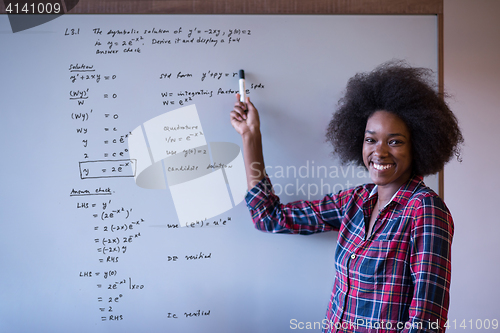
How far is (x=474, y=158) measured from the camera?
4.62 feet

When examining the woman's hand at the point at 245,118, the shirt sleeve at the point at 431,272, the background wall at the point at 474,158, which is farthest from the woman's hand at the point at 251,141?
the background wall at the point at 474,158

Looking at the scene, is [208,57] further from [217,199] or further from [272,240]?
[272,240]

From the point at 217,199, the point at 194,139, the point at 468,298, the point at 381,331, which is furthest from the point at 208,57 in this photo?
the point at 468,298

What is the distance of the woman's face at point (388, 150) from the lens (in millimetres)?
995

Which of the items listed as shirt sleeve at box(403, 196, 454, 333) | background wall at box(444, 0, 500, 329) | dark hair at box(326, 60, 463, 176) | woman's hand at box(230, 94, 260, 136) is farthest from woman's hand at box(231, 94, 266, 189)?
background wall at box(444, 0, 500, 329)

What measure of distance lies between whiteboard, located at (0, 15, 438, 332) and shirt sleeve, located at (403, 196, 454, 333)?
507 mm

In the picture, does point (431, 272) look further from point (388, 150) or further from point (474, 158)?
point (474, 158)

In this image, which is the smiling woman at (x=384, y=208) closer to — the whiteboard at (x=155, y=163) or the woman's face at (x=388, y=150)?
the woman's face at (x=388, y=150)

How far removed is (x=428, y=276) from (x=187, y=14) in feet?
4.38

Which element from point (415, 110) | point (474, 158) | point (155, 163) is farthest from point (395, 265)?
point (155, 163)

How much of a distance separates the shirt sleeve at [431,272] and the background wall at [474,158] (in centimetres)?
64

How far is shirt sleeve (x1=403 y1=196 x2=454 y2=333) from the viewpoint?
2.76 ft

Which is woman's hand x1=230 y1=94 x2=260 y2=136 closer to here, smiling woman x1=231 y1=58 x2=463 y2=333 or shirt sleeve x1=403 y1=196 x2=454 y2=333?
smiling woman x1=231 y1=58 x2=463 y2=333

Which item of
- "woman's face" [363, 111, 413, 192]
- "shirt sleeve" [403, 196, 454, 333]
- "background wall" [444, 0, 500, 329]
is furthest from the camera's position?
"background wall" [444, 0, 500, 329]
